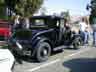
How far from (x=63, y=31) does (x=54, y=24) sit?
0.59m

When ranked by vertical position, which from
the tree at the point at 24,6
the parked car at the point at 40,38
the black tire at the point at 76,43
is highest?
the tree at the point at 24,6

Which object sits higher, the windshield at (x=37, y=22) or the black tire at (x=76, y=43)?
the windshield at (x=37, y=22)

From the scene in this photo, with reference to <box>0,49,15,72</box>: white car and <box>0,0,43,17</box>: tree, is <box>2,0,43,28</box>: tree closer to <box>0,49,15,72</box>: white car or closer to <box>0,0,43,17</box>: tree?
<box>0,0,43,17</box>: tree

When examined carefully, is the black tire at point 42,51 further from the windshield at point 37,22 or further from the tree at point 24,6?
the tree at point 24,6

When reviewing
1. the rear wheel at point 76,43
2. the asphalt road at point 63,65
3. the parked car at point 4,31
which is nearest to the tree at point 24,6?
the rear wheel at point 76,43

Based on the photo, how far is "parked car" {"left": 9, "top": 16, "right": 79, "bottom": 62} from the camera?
9.56m

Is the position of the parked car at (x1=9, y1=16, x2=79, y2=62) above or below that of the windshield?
below

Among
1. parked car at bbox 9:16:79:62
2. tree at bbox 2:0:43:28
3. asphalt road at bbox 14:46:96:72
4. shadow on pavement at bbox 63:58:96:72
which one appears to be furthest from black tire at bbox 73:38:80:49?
tree at bbox 2:0:43:28

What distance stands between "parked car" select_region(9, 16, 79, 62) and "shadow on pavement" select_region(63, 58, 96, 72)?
3.67ft

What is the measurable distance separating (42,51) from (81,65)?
1.72m

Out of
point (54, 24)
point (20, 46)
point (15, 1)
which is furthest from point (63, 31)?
point (15, 1)

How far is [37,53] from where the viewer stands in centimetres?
950

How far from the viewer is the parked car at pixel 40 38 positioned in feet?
31.4

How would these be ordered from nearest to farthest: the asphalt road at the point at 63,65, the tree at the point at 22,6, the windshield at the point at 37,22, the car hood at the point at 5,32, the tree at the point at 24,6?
the asphalt road at the point at 63,65, the car hood at the point at 5,32, the windshield at the point at 37,22, the tree at the point at 22,6, the tree at the point at 24,6
